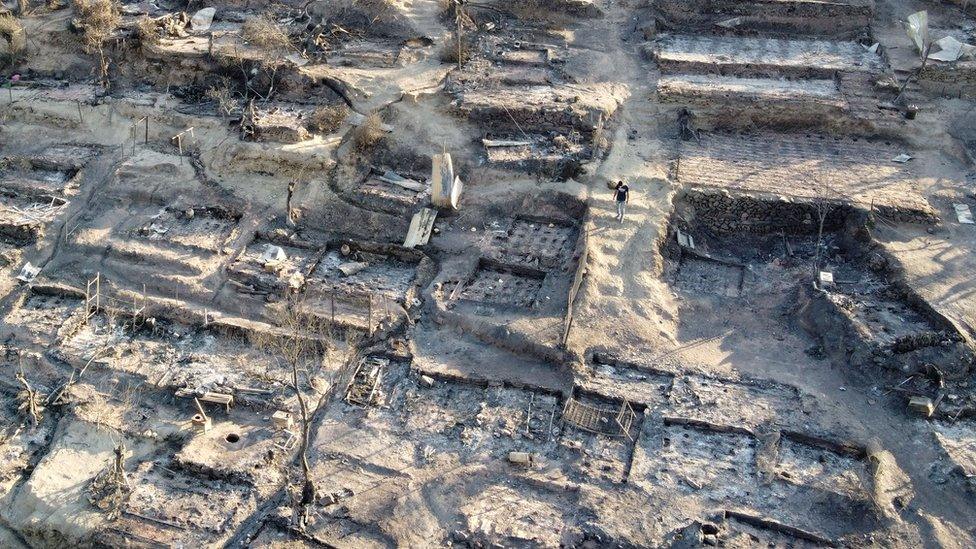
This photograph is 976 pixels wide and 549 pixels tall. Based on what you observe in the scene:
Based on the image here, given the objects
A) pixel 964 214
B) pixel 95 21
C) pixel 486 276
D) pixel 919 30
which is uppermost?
pixel 919 30

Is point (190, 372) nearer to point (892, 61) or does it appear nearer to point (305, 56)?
point (305, 56)

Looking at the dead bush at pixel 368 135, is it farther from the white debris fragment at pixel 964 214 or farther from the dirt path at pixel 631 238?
the white debris fragment at pixel 964 214

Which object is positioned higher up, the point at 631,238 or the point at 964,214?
the point at 964,214

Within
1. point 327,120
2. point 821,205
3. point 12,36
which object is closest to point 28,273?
point 327,120

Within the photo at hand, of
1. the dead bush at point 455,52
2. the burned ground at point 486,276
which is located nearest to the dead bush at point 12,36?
the burned ground at point 486,276

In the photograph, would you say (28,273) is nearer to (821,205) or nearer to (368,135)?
(368,135)

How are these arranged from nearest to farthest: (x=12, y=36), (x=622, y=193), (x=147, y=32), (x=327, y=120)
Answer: (x=622, y=193) → (x=327, y=120) → (x=147, y=32) → (x=12, y=36)

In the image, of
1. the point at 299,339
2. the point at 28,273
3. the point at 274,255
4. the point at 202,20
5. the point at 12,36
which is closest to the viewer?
the point at 299,339
